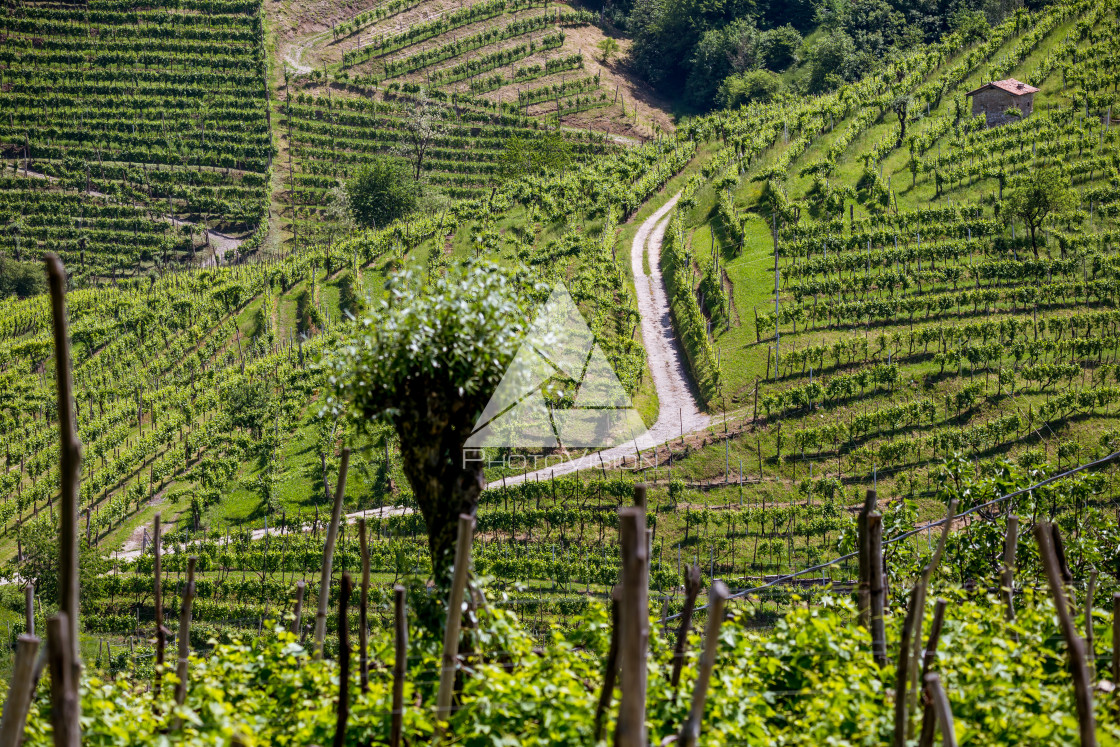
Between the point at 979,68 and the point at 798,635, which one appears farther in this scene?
the point at 979,68

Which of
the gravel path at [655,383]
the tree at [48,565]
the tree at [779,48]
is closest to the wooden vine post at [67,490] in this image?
the gravel path at [655,383]

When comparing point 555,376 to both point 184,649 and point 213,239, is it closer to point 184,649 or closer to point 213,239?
point 184,649

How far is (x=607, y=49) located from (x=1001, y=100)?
123 ft

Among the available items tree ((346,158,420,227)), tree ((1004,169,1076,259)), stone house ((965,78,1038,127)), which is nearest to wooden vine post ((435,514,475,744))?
tree ((1004,169,1076,259))

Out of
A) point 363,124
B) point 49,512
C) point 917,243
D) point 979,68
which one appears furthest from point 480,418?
point 363,124

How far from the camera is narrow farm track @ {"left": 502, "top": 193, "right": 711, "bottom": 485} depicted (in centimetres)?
2775

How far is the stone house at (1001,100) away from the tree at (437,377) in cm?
4725

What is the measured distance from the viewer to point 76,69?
7012 centimetres

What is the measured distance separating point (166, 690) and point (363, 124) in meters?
64.4

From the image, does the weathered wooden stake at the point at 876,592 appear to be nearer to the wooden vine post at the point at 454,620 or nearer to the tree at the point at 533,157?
the wooden vine post at the point at 454,620

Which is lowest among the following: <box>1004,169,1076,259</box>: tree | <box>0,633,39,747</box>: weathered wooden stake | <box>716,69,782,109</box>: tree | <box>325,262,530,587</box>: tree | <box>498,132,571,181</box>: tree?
<box>0,633,39,747</box>: weathered wooden stake

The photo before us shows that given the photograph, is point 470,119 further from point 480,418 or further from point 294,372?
point 480,418

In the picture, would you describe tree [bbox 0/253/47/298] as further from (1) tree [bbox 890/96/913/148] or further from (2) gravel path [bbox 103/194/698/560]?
(1) tree [bbox 890/96/913/148]

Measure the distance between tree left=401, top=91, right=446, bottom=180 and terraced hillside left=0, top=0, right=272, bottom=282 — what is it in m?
9.31
